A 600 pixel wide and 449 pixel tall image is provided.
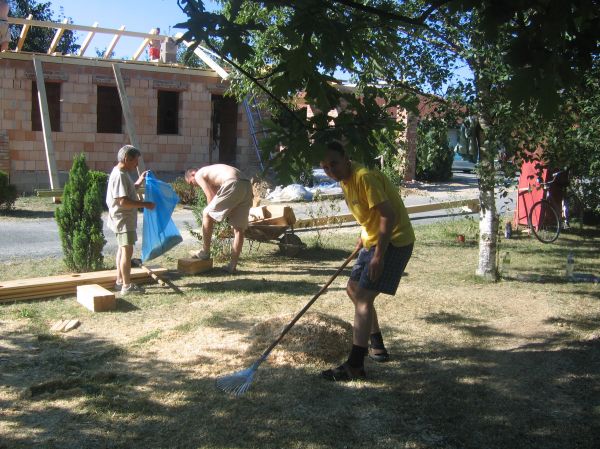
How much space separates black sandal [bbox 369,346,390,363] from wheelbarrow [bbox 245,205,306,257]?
13.7 feet

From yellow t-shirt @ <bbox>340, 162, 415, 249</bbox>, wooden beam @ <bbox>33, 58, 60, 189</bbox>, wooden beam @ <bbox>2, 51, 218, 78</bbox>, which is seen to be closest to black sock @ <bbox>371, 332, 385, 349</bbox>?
yellow t-shirt @ <bbox>340, 162, 415, 249</bbox>

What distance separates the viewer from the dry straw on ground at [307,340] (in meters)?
5.00

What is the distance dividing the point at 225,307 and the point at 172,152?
13.1 m

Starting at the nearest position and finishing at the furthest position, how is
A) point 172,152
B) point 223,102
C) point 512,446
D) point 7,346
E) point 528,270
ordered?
point 512,446, point 7,346, point 528,270, point 172,152, point 223,102

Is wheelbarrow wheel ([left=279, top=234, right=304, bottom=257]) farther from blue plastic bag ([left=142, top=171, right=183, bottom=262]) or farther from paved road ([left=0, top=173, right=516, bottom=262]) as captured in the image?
blue plastic bag ([left=142, top=171, right=183, bottom=262])

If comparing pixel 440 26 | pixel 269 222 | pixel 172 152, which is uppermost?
pixel 440 26

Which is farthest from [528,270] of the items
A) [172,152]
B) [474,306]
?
[172,152]

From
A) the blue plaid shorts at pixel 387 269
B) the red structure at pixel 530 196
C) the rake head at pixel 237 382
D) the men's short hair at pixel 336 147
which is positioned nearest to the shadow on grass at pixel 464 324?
the blue plaid shorts at pixel 387 269

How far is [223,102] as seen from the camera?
2223cm

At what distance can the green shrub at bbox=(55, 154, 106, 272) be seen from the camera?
25.6 feet

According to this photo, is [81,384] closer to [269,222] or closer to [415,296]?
[415,296]

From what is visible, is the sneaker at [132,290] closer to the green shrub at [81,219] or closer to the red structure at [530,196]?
the green shrub at [81,219]

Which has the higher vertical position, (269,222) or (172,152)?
(172,152)

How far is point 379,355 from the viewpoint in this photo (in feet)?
16.6
